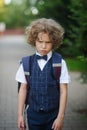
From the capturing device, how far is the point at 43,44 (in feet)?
15.1

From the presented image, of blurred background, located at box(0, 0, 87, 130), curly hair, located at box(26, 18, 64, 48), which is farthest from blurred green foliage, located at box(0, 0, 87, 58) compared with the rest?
curly hair, located at box(26, 18, 64, 48)

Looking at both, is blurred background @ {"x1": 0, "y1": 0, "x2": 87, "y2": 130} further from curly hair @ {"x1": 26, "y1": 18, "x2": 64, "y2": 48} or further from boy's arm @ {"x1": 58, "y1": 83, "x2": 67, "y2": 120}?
curly hair @ {"x1": 26, "y1": 18, "x2": 64, "y2": 48}

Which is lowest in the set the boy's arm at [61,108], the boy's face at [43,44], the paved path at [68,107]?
the paved path at [68,107]

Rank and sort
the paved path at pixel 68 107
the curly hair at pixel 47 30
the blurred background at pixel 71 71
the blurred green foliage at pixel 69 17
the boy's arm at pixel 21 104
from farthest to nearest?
the blurred green foliage at pixel 69 17 < the blurred background at pixel 71 71 < the paved path at pixel 68 107 < the boy's arm at pixel 21 104 < the curly hair at pixel 47 30

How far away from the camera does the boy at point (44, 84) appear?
4.62 meters

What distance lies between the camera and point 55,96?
4.71 m

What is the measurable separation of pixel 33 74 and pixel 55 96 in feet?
0.99

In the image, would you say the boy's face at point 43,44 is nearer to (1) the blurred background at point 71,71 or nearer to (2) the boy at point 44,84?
(2) the boy at point 44,84

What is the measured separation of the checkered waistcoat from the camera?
4.67m

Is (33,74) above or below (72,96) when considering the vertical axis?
above

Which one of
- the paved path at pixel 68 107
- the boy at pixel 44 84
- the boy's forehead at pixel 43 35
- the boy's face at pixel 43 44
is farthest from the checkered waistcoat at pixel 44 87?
the paved path at pixel 68 107

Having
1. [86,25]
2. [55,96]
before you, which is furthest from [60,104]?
[86,25]

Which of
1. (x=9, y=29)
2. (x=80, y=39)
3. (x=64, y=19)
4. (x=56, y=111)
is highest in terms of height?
(x=56, y=111)

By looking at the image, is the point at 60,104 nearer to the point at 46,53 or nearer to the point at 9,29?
the point at 46,53
